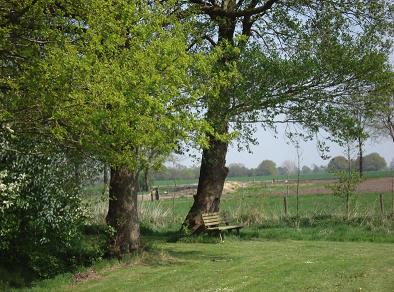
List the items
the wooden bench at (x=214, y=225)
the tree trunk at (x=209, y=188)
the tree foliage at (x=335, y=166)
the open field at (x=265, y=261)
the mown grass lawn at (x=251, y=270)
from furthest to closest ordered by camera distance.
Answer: the tree foliage at (x=335, y=166) → the tree trunk at (x=209, y=188) → the wooden bench at (x=214, y=225) → the open field at (x=265, y=261) → the mown grass lawn at (x=251, y=270)

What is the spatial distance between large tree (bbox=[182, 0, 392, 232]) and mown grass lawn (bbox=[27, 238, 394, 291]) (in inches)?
123

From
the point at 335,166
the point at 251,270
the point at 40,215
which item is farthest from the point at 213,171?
the point at 40,215

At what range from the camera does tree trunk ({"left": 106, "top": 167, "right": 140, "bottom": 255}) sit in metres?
13.7

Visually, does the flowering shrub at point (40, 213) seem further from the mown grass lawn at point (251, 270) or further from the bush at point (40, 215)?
the mown grass lawn at point (251, 270)

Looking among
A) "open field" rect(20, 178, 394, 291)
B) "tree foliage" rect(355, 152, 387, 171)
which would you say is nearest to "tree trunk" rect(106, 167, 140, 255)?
"open field" rect(20, 178, 394, 291)

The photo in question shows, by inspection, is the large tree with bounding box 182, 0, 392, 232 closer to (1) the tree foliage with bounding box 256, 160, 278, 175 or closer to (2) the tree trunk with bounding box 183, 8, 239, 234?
(2) the tree trunk with bounding box 183, 8, 239, 234

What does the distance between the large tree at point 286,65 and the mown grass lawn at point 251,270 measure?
313 centimetres

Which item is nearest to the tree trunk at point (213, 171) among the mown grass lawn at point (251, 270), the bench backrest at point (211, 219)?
the bench backrest at point (211, 219)

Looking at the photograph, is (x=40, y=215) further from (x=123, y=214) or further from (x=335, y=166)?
(x=335, y=166)

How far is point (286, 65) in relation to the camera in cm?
1474

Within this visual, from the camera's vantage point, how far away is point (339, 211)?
21.5 meters

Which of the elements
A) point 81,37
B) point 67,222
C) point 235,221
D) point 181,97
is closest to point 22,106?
point 81,37

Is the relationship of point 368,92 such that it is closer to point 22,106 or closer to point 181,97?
point 181,97

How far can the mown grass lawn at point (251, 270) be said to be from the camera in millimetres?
9641
